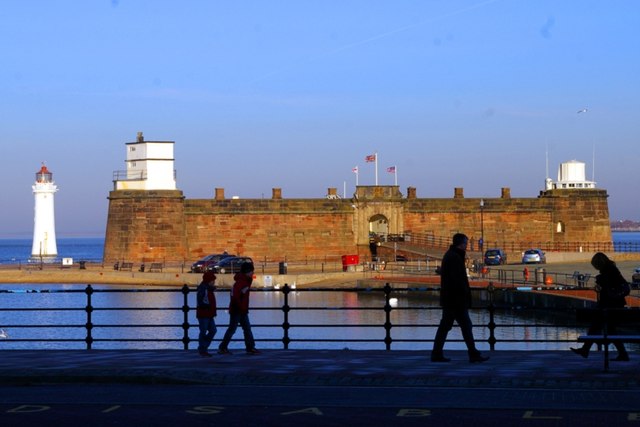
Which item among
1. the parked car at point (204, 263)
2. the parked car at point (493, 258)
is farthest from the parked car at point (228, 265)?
the parked car at point (493, 258)

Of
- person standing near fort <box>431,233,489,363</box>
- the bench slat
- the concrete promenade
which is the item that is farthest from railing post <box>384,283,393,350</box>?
the bench slat

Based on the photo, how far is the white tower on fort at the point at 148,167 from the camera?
238 ft

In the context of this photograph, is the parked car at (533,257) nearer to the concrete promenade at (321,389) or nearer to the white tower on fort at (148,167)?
the white tower on fort at (148,167)

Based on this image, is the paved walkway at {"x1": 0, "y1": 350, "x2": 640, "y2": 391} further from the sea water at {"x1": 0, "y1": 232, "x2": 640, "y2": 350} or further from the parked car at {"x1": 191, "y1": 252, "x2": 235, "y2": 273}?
the parked car at {"x1": 191, "y1": 252, "x2": 235, "y2": 273}

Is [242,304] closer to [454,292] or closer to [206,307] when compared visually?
[206,307]

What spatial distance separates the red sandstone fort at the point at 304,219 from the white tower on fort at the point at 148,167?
0.06m

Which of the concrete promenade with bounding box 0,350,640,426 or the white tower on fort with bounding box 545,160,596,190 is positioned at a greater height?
the white tower on fort with bounding box 545,160,596,190

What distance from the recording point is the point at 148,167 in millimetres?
73250

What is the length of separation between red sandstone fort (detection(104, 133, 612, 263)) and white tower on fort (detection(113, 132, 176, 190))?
0.06 meters

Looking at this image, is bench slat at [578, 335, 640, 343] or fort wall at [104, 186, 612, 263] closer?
bench slat at [578, 335, 640, 343]

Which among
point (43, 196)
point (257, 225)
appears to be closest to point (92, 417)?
point (257, 225)

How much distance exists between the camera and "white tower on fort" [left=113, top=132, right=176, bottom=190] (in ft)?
238

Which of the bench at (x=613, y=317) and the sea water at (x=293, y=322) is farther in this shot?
the sea water at (x=293, y=322)

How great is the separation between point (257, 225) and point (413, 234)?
9328 mm
